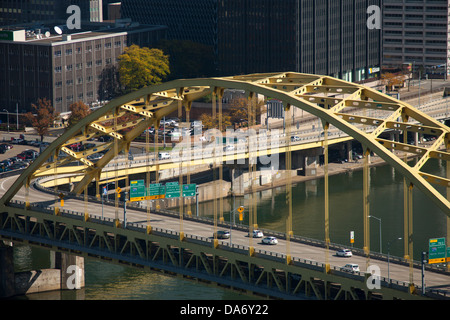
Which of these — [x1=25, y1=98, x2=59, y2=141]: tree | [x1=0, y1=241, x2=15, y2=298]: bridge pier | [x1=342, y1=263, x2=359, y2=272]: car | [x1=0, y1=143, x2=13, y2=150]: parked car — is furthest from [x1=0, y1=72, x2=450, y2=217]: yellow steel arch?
[x1=25, y1=98, x2=59, y2=141]: tree

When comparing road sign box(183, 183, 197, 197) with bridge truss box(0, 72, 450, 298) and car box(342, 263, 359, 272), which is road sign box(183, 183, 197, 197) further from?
car box(342, 263, 359, 272)

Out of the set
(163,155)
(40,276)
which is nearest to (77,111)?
(163,155)

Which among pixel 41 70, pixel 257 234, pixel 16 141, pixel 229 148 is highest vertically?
pixel 41 70

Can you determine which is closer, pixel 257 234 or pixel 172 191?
pixel 257 234

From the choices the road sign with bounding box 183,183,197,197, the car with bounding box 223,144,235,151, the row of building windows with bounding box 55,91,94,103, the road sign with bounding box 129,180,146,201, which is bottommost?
the car with bounding box 223,144,235,151

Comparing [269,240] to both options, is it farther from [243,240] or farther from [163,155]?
[163,155]

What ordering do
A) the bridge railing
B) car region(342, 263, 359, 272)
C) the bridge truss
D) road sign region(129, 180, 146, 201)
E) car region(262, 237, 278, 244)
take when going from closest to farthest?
the bridge truss < the bridge railing < car region(342, 263, 359, 272) < car region(262, 237, 278, 244) < road sign region(129, 180, 146, 201)

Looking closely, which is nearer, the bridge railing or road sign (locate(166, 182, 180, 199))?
the bridge railing
